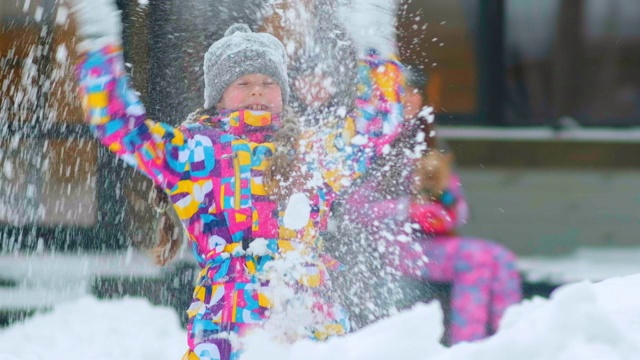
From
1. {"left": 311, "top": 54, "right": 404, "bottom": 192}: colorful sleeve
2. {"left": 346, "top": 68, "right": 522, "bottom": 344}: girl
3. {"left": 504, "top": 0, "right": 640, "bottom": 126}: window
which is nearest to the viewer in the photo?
{"left": 311, "top": 54, "right": 404, "bottom": 192}: colorful sleeve

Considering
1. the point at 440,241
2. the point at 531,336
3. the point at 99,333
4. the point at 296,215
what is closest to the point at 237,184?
the point at 296,215

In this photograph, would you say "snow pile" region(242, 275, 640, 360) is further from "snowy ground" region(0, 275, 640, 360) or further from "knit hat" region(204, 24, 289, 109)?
"knit hat" region(204, 24, 289, 109)

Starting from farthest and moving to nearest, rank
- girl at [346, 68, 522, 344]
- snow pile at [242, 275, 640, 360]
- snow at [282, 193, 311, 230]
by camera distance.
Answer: girl at [346, 68, 522, 344]
snow at [282, 193, 311, 230]
snow pile at [242, 275, 640, 360]

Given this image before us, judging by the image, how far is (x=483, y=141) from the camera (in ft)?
17.5

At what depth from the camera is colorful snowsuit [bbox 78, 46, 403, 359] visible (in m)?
2.19

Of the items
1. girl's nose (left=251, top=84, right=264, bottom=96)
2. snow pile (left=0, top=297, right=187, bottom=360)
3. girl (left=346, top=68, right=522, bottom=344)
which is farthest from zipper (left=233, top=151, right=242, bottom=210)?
girl (left=346, top=68, right=522, bottom=344)

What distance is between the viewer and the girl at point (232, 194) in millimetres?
2191

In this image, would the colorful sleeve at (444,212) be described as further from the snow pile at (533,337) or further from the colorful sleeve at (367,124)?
the snow pile at (533,337)

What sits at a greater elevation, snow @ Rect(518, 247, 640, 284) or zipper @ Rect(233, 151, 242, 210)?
zipper @ Rect(233, 151, 242, 210)

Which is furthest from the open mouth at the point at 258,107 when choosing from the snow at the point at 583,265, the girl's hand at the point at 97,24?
the snow at the point at 583,265

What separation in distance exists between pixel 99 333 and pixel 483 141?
225cm

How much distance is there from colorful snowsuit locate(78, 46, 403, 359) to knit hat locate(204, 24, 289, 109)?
0.52 ft

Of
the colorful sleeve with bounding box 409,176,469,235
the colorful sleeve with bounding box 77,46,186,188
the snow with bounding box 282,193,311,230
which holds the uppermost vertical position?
the colorful sleeve with bounding box 77,46,186,188

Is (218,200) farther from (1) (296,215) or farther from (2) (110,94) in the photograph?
(2) (110,94)
